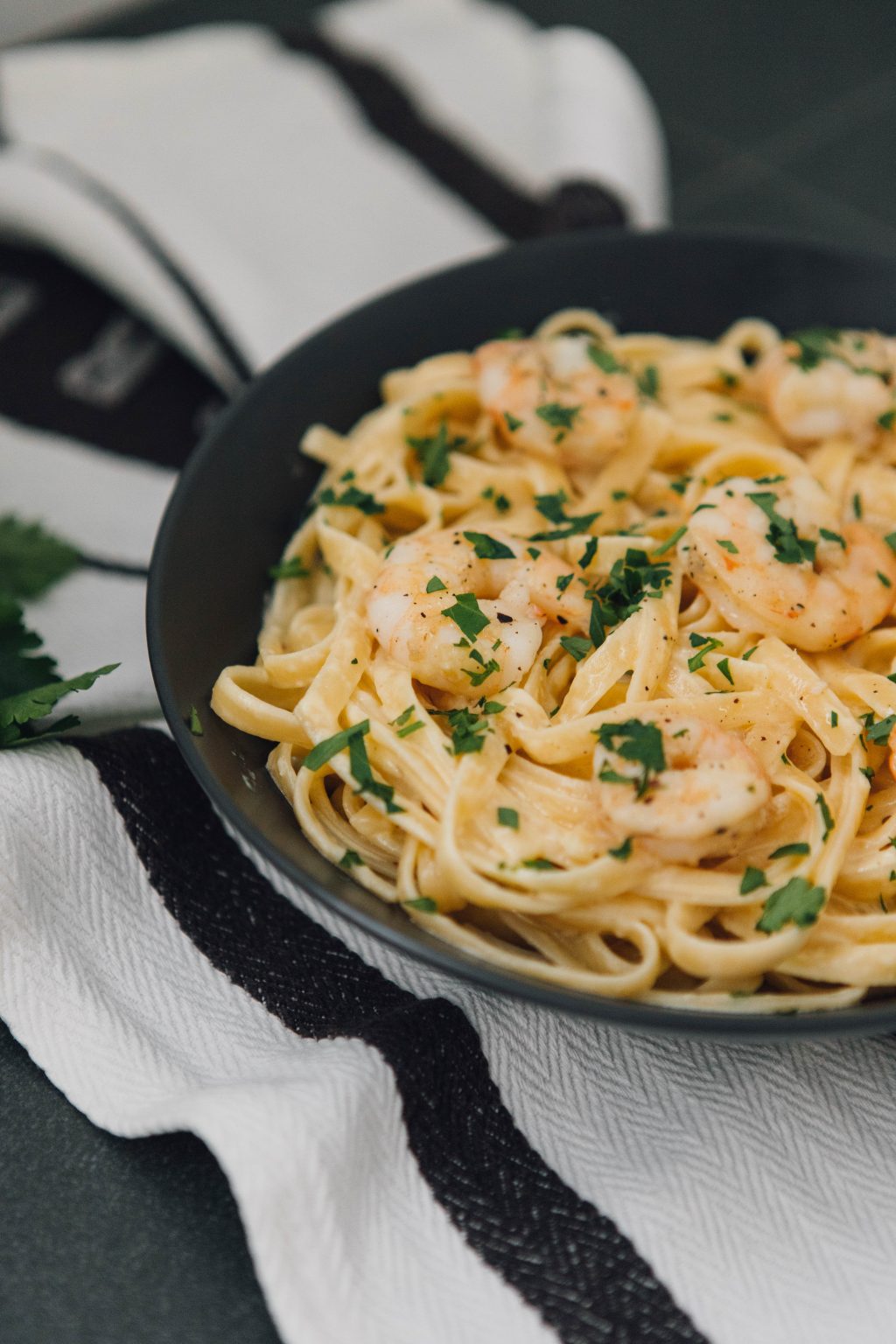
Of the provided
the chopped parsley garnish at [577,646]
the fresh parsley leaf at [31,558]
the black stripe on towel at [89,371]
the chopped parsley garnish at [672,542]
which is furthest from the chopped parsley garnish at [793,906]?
the black stripe on towel at [89,371]

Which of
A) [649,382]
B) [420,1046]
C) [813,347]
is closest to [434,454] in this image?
[649,382]

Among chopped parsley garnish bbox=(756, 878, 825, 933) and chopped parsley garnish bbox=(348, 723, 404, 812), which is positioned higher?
chopped parsley garnish bbox=(348, 723, 404, 812)

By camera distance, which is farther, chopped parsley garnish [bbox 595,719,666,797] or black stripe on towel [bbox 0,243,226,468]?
black stripe on towel [bbox 0,243,226,468]

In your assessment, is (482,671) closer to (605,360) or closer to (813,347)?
(605,360)

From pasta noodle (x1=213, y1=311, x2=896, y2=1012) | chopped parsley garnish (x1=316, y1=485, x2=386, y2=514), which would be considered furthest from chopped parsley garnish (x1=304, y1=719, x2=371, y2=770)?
chopped parsley garnish (x1=316, y1=485, x2=386, y2=514)

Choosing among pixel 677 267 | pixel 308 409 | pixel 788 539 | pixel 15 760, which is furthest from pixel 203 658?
pixel 677 267

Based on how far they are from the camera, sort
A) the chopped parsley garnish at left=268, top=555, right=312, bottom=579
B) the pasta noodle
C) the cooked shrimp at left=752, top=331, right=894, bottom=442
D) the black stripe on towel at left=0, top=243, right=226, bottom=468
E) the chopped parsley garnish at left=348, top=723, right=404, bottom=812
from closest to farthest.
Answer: the pasta noodle < the chopped parsley garnish at left=348, top=723, right=404, bottom=812 < the chopped parsley garnish at left=268, top=555, right=312, bottom=579 < the cooked shrimp at left=752, top=331, right=894, bottom=442 < the black stripe on towel at left=0, top=243, right=226, bottom=468

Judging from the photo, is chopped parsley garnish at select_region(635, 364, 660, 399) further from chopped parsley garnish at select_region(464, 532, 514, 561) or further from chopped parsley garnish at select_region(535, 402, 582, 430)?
chopped parsley garnish at select_region(464, 532, 514, 561)
